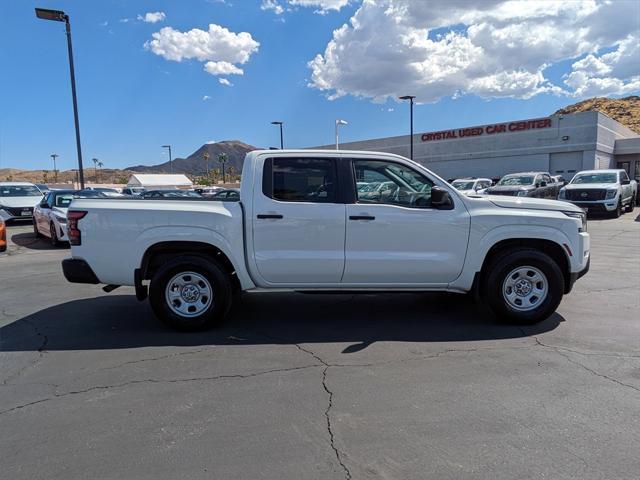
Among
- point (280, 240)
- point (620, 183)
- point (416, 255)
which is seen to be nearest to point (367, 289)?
point (416, 255)

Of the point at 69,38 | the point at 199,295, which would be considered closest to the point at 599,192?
the point at 199,295

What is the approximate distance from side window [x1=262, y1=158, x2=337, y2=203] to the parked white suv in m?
15.6

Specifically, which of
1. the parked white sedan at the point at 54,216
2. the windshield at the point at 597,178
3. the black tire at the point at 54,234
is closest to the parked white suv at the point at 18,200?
the parked white sedan at the point at 54,216

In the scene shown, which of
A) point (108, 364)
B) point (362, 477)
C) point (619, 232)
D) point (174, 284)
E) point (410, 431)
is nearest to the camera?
point (362, 477)

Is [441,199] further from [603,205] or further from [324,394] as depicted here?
[603,205]

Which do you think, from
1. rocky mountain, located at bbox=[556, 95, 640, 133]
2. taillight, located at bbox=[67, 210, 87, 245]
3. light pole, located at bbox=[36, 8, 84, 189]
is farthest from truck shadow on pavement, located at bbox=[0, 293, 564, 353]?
rocky mountain, located at bbox=[556, 95, 640, 133]

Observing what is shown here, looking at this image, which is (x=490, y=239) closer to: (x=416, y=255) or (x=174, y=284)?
(x=416, y=255)

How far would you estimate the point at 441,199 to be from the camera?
5039 millimetres

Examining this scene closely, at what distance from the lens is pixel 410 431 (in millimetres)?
3145

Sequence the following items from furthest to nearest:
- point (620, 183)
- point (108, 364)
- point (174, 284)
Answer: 1. point (620, 183)
2. point (174, 284)
3. point (108, 364)

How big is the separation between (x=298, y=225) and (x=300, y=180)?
526 millimetres

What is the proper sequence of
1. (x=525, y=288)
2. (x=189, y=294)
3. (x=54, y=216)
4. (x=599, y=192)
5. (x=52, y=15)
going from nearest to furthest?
Answer: (x=189, y=294) < (x=525, y=288) < (x=54, y=216) < (x=52, y=15) < (x=599, y=192)

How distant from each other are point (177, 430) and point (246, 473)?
2.38 feet

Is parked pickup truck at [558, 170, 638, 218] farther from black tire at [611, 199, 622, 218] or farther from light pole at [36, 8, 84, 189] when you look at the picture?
light pole at [36, 8, 84, 189]
